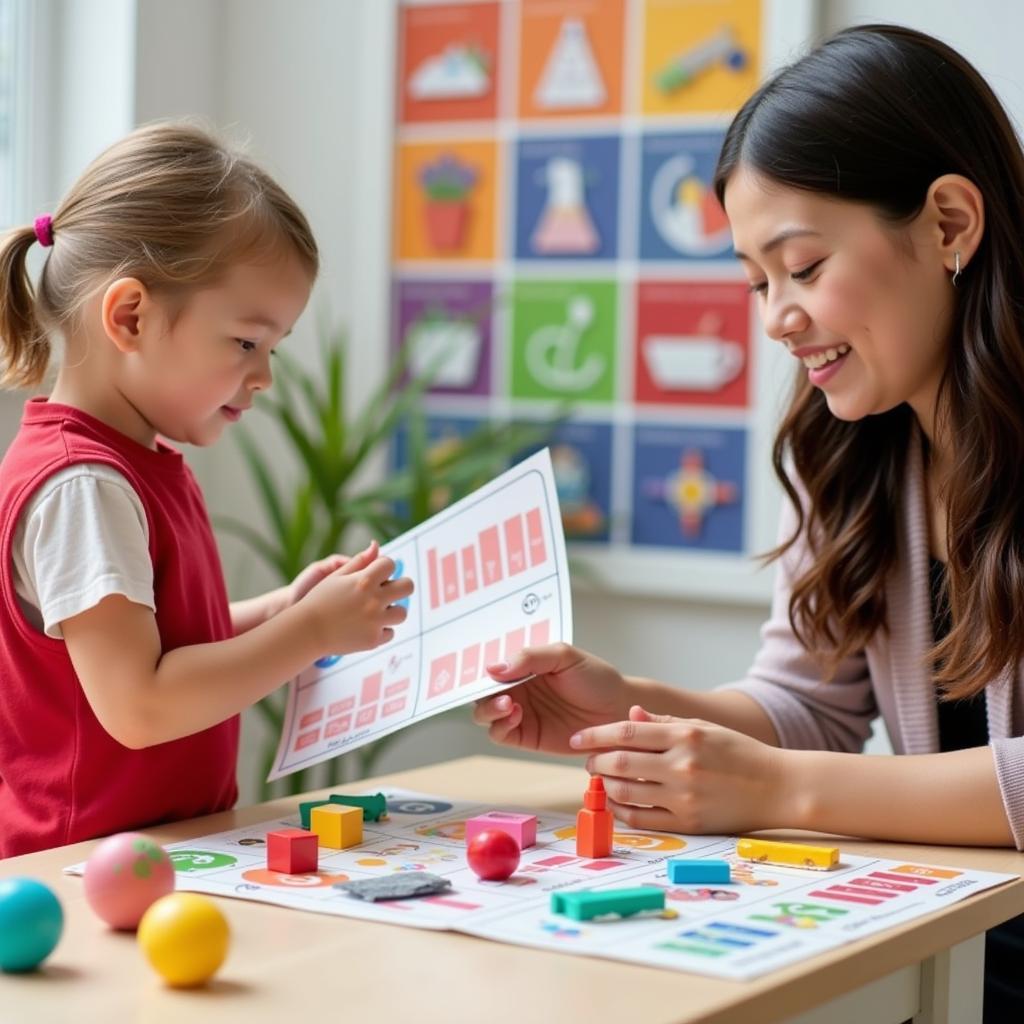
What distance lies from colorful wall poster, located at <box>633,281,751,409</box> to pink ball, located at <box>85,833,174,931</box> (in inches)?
66.1

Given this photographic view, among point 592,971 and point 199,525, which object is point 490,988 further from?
point 199,525

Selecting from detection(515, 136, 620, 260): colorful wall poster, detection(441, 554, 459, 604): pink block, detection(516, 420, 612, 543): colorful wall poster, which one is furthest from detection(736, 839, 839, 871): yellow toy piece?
detection(515, 136, 620, 260): colorful wall poster

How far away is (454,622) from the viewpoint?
4.06 ft

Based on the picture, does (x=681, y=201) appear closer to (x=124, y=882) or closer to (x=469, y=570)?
(x=469, y=570)

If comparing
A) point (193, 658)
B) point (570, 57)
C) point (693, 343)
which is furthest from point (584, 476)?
point (193, 658)

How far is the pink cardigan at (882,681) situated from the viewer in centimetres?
138

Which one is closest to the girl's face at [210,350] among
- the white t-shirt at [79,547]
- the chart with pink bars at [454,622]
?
the white t-shirt at [79,547]

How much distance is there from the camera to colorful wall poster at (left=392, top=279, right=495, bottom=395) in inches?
104

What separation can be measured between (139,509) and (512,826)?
38cm

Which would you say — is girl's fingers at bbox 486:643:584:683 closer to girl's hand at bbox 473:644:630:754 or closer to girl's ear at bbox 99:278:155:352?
girl's hand at bbox 473:644:630:754

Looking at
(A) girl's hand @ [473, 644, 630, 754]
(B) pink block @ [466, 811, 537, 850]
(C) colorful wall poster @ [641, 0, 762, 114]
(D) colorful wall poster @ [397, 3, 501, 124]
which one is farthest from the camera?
(D) colorful wall poster @ [397, 3, 501, 124]

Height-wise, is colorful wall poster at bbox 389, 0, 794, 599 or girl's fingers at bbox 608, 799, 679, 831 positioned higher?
colorful wall poster at bbox 389, 0, 794, 599

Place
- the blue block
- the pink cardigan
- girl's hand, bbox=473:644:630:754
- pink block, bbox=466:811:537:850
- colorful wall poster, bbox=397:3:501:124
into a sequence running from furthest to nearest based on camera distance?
1. colorful wall poster, bbox=397:3:501:124
2. the pink cardigan
3. girl's hand, bbox=473:644:630:754
4. pink block, bbox=466:811:537:850
5. the blue block

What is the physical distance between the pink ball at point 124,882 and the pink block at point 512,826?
0.84ft
